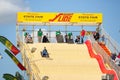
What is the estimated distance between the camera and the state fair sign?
47.1 meters

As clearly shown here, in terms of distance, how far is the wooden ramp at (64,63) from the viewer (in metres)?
31.8

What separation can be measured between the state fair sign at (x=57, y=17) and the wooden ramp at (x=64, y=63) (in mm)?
6382

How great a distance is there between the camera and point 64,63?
35219 mm

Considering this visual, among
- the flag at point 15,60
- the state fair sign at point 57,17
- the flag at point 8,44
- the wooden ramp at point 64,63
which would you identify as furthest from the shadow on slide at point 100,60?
the state fair sign at point 57,17

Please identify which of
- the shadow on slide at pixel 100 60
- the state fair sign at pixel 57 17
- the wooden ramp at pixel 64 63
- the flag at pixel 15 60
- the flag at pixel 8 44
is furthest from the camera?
the state fair sign at pixel 57 17

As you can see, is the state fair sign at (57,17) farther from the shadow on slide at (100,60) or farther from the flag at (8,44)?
the flag at (8,44)

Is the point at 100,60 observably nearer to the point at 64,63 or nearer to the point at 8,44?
the point at 64,63

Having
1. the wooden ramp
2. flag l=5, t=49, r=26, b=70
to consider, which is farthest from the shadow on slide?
flag l=5, t=49, r=26, b=70

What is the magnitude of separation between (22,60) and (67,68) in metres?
7.00

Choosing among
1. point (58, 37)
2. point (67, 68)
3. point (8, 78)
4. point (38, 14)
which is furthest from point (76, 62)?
point (38, 14)

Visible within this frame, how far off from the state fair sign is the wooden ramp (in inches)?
251

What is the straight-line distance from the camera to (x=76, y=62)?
117 ft

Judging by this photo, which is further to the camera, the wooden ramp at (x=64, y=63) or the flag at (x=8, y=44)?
the flag at (x=8, y=44)

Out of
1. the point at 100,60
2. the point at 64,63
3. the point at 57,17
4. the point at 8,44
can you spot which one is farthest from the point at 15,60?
the point at 57,17
